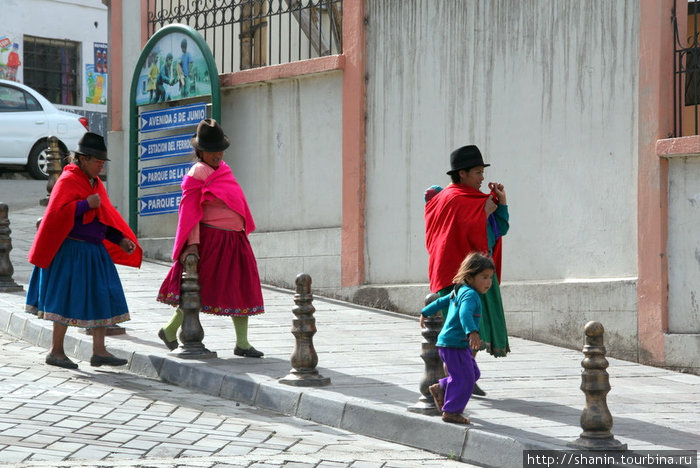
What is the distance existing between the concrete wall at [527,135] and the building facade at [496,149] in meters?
0.02

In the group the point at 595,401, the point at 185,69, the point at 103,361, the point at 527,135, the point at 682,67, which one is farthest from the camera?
the point at 185,69

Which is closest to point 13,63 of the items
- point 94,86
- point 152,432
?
point 94,86

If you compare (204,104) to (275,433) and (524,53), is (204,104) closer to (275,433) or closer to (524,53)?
(524,53)

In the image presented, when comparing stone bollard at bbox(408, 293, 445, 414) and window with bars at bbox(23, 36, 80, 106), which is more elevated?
window with bars at bbox(23, 36, 80, 106)

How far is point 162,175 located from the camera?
577 inches

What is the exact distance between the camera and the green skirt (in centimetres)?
759

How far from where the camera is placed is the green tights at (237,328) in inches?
352

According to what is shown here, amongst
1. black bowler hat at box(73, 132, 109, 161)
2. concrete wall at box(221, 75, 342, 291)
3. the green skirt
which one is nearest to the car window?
concrete wall at box(221, 75, 342, 291)

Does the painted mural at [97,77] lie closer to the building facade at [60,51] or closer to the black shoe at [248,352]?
the building facade at [60,51]

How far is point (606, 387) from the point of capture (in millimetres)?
5957

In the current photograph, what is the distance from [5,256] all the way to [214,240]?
3974 mm

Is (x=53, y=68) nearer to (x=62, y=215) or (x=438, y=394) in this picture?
(x=62, y=215)

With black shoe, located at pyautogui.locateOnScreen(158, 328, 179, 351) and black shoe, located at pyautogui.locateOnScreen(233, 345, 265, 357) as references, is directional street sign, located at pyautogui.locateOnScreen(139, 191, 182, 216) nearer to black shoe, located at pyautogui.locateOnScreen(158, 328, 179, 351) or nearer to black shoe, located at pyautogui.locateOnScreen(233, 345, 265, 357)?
black shoe, located at pyautogui.locateOnScreen(158, 328, 179, 351)

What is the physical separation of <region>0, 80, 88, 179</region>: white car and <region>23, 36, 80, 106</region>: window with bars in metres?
8.37
